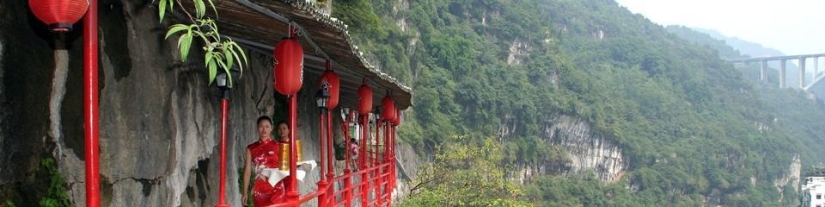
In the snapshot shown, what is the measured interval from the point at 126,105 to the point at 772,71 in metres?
130

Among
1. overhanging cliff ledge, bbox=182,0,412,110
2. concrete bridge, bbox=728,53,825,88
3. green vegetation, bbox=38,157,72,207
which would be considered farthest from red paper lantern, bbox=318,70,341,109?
concrete bridge, bbox=728,53,825,88

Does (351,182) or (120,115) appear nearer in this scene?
(120,115)

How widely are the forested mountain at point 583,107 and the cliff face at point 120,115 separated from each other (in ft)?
79.6

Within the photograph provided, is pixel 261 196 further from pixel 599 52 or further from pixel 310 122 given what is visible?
pixel 599 52

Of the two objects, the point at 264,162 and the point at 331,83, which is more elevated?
the point at 331,83

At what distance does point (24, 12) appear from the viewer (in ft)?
8.59

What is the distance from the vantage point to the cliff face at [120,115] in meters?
2.55

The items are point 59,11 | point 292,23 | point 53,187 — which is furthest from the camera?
point 292,23

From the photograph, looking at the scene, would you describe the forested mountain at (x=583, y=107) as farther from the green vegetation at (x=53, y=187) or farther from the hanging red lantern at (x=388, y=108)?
the green vegetation at (x=53, y=187)

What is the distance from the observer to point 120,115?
3105 mm

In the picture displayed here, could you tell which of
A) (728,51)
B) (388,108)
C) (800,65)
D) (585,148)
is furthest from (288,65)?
(728,51)

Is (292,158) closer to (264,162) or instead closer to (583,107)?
Result: (264,162)

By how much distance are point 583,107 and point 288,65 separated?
54.2m

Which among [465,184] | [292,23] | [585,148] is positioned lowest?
[585,148]
